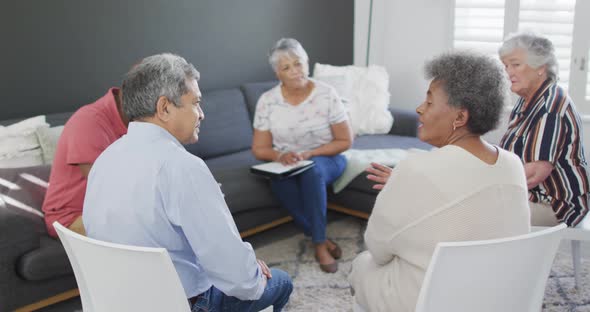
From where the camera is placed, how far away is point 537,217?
7.59ft

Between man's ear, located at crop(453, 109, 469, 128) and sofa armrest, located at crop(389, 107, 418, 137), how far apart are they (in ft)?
8.31

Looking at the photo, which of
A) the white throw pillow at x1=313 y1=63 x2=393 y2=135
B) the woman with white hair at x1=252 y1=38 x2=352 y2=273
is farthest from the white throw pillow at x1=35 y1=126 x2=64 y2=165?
the white throw pillow at x1=313 y1=63 x2=393 y2=135

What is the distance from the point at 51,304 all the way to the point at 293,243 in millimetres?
1311

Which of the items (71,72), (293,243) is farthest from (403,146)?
(71,72)

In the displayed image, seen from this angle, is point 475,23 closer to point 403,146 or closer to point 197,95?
point 403,146

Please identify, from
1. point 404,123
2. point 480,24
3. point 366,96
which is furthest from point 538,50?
point 480,24

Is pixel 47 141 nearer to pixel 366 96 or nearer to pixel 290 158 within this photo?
pixel 290 158

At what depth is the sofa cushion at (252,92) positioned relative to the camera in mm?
3997

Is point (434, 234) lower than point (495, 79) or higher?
lower

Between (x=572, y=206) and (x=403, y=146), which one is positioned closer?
(x=572, y=206)

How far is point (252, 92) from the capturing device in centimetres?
403

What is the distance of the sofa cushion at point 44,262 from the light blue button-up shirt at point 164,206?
3.43 feet

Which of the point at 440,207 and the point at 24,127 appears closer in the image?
the point at 440,207

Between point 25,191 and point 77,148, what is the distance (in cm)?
53
